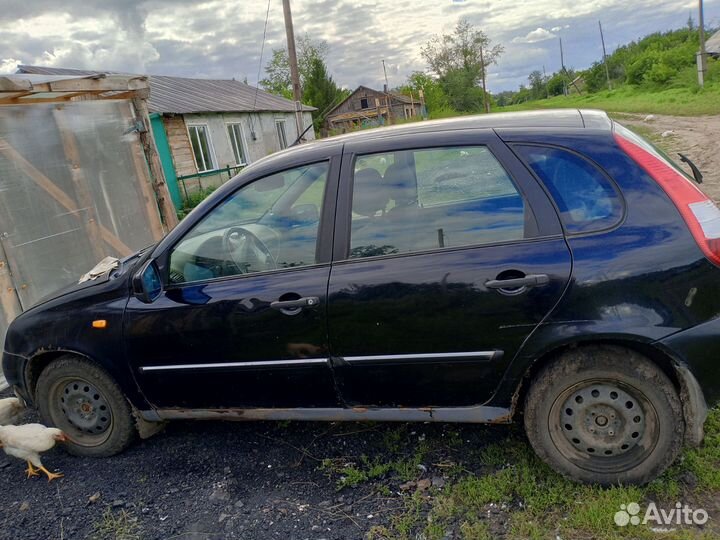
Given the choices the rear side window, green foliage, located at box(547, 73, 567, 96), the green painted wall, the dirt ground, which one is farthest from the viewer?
green foliage, located at box(547, 73, 567, 96)

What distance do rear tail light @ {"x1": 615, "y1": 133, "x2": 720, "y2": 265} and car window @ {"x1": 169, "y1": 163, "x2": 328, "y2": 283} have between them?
152 centimetres

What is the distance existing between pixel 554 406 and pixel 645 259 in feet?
2.60

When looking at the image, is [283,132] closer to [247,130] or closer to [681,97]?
[247,130]

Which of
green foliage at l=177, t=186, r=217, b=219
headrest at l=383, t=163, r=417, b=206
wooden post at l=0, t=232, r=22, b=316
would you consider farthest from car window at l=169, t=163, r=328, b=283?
green foliage at l=177, t=186, r=217, b=219

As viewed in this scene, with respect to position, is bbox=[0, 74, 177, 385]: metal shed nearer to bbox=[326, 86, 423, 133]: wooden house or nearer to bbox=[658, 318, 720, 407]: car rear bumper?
bbox=[658, 318, 720, 407]: car rear bumper

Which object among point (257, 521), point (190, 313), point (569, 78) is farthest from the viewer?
point (569, 78)

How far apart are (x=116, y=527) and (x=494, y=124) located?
2898mm

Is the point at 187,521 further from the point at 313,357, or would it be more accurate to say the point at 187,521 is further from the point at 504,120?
the point at 504,120

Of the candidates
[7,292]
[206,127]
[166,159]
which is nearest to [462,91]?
[206,127]

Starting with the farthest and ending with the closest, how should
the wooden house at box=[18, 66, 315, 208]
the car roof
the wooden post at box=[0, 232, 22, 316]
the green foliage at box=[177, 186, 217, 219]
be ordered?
the wooden house at box=[18, 66, 315, 208] → the green foliage at box=[177, 186, 217, 219] → the wooden post at box=[0, 232, 22, 316] → the car roof

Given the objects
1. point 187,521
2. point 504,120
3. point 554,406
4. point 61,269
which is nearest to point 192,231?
point 187,521

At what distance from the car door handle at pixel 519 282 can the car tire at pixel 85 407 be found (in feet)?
7.83

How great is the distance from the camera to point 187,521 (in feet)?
8.95

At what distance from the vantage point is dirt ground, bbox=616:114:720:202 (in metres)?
9.82
